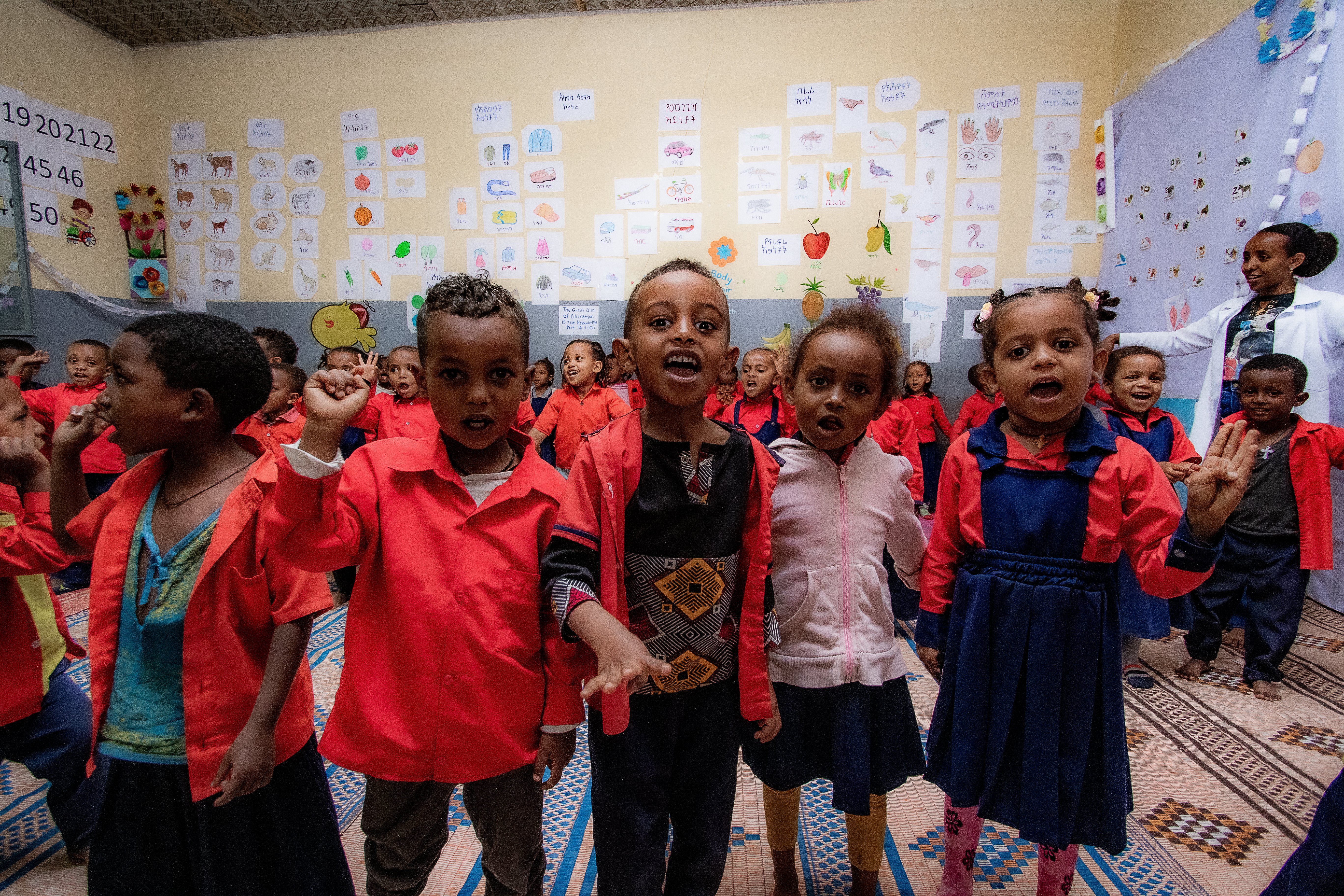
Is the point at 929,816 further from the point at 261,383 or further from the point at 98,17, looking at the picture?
the point at 98,17

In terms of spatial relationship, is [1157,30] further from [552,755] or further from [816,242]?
[552,755]

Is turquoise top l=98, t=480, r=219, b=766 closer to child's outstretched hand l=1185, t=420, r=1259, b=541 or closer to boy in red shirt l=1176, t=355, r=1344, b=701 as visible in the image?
child's outstretched hand l=1185, t=420, r=1259, b=541

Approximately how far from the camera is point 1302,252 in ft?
8.98

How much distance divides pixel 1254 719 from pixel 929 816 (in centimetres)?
146

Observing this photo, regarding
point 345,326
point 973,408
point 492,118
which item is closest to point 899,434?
point 973,408

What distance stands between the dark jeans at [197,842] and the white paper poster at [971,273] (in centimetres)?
480

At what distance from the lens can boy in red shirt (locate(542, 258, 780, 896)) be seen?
104cm

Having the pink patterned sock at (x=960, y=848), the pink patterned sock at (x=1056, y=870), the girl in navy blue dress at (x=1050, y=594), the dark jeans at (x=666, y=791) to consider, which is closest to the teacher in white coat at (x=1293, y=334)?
the girl in navy blue dress at (x=1050, y=594)

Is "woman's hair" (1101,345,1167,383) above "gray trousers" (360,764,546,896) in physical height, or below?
above

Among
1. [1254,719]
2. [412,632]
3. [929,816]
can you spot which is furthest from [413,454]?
[1254,719]

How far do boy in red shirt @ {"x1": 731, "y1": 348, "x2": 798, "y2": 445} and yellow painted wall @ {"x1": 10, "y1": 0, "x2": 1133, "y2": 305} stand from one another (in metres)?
1.06

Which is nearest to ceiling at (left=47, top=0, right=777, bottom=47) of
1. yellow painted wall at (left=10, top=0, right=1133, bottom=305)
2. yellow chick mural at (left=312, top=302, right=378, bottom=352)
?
yellow painted wall at (left=10, top=0, right=1133, bottom=305)

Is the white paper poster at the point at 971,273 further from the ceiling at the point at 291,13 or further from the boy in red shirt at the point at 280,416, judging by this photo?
the boy in red shirt at the point at 280,416

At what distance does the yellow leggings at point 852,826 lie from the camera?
1306 millimetres
